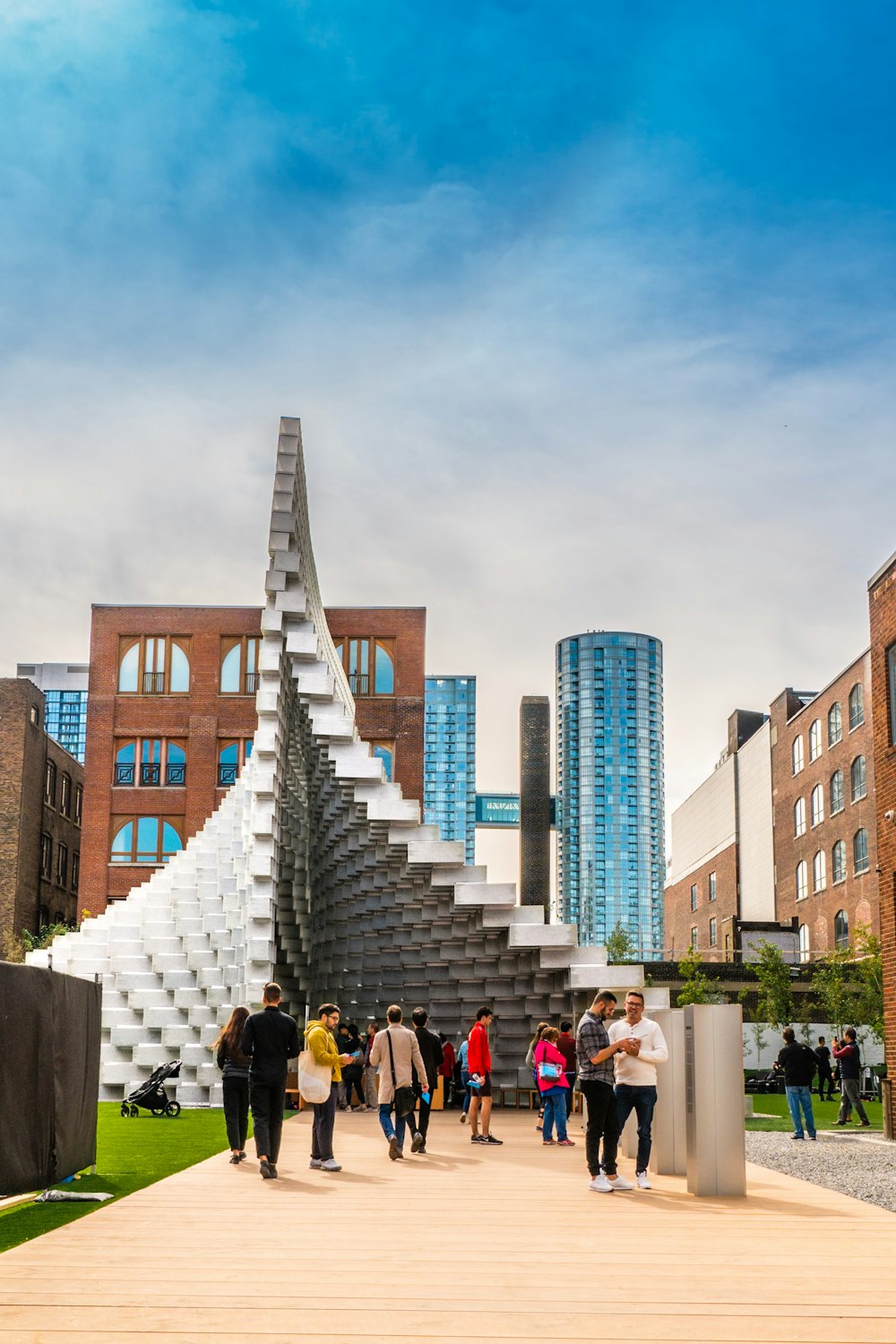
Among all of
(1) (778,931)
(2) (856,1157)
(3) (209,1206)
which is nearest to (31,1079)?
(3) (209,1206)

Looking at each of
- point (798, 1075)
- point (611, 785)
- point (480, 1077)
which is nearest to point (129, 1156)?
point (480, 1077)

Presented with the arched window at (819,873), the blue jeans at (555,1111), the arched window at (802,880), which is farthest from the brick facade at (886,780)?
the arched window at (802,880)

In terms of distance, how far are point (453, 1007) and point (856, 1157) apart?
34.7 feet

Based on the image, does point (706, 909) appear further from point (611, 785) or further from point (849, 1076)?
point (611, 785)

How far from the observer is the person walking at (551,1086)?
18.0 metres

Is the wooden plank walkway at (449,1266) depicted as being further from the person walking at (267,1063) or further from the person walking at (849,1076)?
the person walking at (849,1076)

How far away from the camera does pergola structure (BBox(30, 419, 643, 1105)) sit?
80.8ft

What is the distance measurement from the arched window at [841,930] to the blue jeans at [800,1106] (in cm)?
3641

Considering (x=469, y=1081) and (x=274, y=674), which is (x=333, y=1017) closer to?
(x=469, y=1081)

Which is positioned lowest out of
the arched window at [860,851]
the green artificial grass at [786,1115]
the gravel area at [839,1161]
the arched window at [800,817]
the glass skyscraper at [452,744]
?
the green artificial grass at [786,1115]

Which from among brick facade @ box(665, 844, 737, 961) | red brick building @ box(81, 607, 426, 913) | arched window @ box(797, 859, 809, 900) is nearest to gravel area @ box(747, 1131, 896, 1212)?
red brick building @ box(81, 607, 426, 913)

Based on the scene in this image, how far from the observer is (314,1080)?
14406 millimetres

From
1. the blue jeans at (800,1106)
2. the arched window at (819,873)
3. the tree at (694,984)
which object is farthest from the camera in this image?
the arched window at (819,873)

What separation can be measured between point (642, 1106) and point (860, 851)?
45.4 metres
